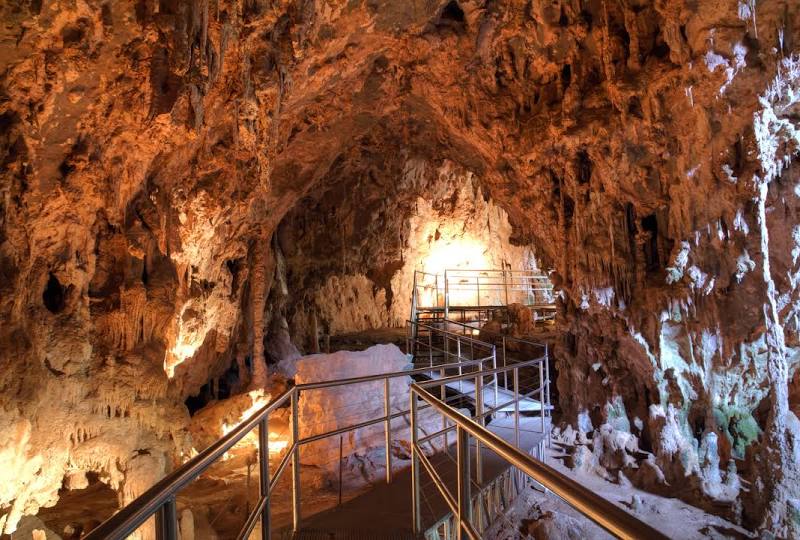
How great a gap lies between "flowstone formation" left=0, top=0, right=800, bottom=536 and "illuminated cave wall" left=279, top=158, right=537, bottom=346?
5.22m

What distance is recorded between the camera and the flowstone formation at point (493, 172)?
17.1ft

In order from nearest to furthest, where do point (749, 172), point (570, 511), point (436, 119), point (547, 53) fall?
1. point (570, 511)
2. point (749, 172)
3. point (547, 53)
4. point (436, 119)

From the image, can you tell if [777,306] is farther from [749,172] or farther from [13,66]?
[13,66]

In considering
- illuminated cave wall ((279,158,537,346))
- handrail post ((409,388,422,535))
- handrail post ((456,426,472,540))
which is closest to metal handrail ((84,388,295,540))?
handrail post ((456,426,472,540))

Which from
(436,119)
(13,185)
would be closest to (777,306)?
(436,119)

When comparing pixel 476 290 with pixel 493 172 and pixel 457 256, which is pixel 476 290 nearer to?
pixel 457 256

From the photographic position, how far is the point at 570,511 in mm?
4887

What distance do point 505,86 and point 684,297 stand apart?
Answer: 4214 millimetres

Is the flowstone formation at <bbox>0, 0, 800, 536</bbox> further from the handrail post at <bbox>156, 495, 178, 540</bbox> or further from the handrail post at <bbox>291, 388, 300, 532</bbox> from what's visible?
the handrail post at <bbox>156, 495, 178, 540</bbox>

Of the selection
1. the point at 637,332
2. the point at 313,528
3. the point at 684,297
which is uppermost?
the point at 684,297

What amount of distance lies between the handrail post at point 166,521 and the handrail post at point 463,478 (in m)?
0.94

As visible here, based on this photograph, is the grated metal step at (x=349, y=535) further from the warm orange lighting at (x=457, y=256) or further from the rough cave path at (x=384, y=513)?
the warm orange lighting at (x=457, y=256)

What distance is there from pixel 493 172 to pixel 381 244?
6.46m

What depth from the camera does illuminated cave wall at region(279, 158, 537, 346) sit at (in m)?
13.9
